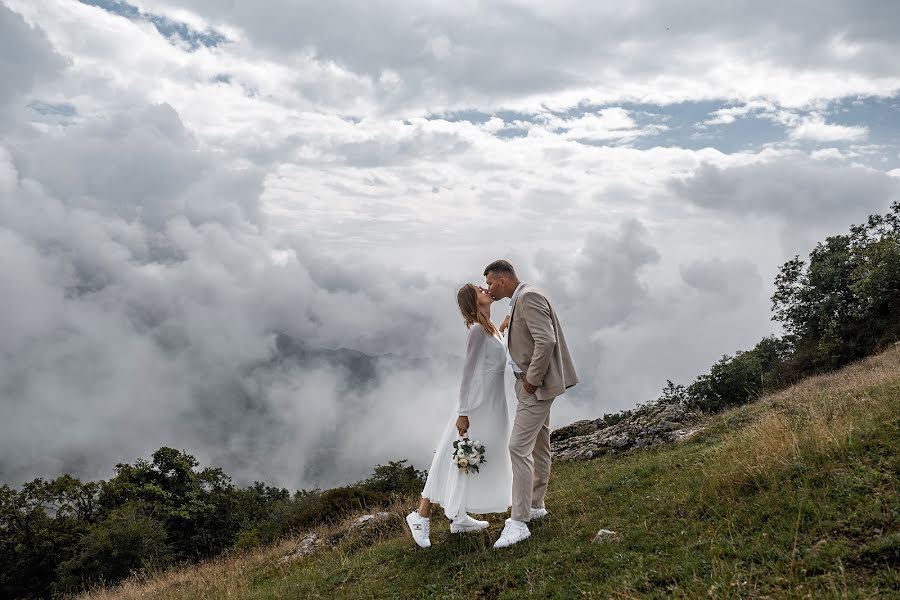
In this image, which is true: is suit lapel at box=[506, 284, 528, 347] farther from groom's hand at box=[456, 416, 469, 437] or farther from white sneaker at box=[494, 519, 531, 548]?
white sneaker at box=[494, 519, 531, 548]

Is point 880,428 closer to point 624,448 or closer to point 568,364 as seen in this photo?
point 568,364

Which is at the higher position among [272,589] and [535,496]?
[535,496]

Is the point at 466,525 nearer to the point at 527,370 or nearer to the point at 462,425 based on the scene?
the point at 462,425

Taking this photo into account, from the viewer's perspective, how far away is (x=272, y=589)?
8500 mm

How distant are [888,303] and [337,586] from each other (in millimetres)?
30289

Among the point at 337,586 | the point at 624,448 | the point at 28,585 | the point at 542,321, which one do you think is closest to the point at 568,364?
the point at 542,321

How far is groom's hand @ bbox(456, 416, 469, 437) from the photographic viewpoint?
7.16 meters

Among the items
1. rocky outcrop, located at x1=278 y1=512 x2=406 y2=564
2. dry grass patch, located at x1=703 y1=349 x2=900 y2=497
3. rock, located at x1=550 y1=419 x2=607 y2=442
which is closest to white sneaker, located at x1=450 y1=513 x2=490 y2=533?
dry grass patch, located at x1=703 y1=349 x2=900 y2=497

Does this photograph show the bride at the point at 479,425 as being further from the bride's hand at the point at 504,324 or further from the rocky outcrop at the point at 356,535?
the rocky outcrop at the point at 356,535

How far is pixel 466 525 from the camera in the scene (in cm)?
738

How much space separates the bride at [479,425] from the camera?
23.5 ft

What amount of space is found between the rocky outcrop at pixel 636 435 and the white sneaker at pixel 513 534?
24.3 ft

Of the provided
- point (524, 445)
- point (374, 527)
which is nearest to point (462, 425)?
point (524, 445)

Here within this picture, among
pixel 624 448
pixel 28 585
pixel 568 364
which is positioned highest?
pixel 568 364
